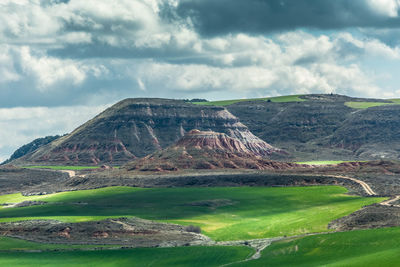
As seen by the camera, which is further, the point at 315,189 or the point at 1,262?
the point at 315,189

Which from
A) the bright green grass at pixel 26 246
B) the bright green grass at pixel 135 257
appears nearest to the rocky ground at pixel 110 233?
the bright green grass at pixel 26 246

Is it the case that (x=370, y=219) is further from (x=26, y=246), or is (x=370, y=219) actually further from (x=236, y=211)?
(x=26, y=246)

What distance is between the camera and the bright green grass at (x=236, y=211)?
474ft

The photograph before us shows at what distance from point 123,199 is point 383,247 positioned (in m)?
107

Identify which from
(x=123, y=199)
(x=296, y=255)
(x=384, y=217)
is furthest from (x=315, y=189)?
(x=296, y=255)

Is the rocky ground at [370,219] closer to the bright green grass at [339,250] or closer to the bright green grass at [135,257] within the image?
the bright green grass at [339,250]

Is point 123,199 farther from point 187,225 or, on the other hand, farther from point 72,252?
point 72,252

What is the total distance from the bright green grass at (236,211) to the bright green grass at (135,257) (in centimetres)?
1749

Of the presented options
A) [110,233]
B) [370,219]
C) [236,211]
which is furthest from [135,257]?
[236,211]

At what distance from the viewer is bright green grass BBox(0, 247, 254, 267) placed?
11038 cm

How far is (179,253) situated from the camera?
117625 mm

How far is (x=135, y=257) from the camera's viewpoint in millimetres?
115812

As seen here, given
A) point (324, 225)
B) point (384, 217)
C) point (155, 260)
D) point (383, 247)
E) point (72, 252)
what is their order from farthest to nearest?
point (324, 225) < point (384, 217) < point (72, 252) < point (155, 260) < point (383, 247)

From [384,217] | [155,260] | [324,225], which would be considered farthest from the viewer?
[324,225]
